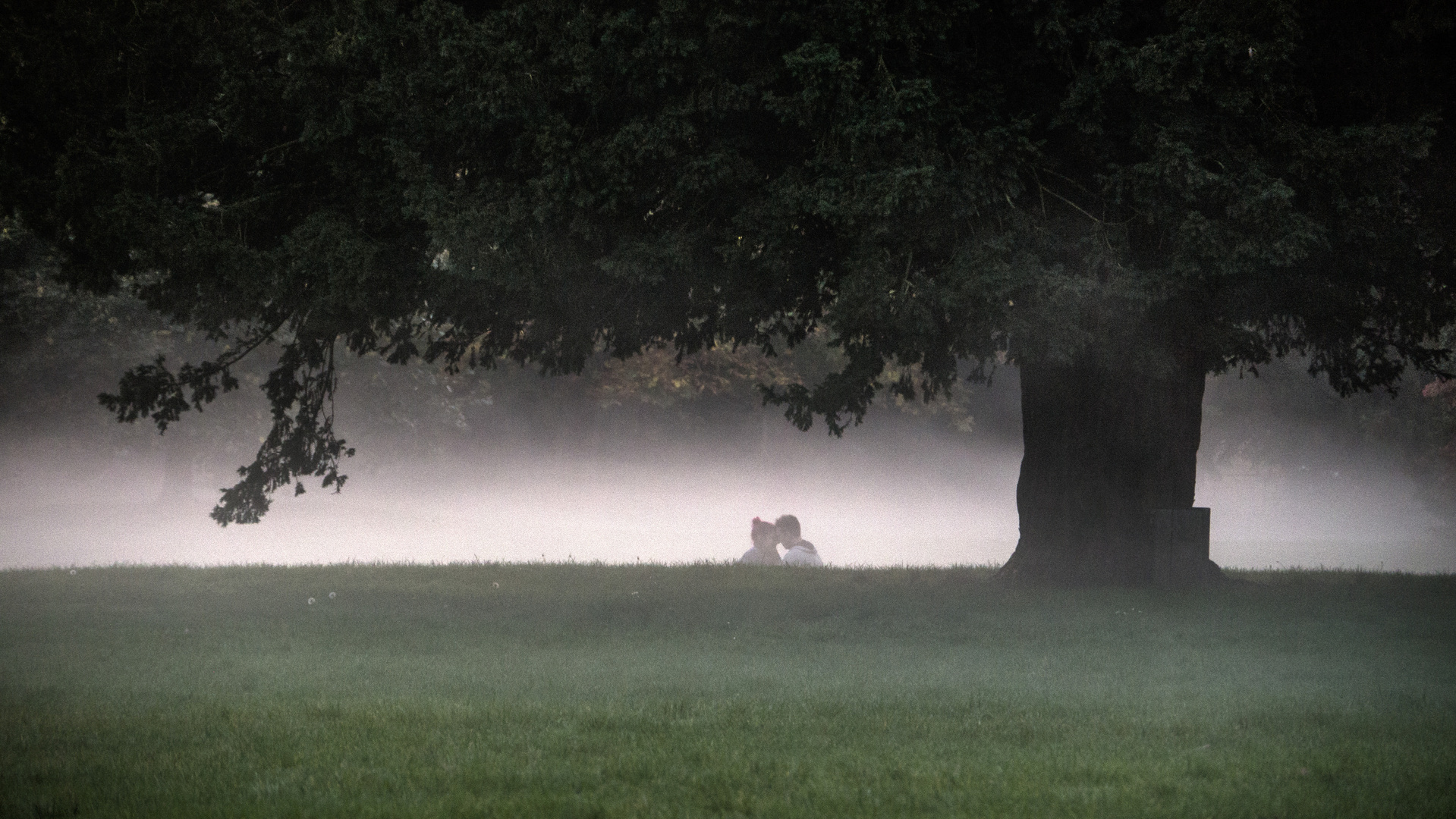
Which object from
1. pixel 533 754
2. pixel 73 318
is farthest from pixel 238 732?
pixel 73 318

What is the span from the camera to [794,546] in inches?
776

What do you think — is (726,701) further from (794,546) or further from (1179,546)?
(794,546)

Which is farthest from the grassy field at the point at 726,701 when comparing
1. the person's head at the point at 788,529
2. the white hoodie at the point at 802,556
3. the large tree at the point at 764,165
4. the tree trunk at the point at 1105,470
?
the person's head at the point at 788,529

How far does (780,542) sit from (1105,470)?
6.04 m

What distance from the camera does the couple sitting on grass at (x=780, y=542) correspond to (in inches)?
757

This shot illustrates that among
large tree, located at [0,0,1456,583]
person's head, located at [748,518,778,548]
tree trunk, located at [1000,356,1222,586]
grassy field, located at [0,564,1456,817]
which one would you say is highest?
large tree, located at [0,0,1456,583]

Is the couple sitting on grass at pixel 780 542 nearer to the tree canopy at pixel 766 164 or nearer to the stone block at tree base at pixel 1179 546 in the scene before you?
the stone block at tree base at pixel 1179 546

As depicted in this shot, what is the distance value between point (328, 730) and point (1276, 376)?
45.6 m

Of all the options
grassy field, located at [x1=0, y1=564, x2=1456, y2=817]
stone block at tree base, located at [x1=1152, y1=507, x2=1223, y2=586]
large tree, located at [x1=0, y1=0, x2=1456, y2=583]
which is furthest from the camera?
stone block at tree base, located at [x1=1152, y1=507, x2=1223, y2=586]

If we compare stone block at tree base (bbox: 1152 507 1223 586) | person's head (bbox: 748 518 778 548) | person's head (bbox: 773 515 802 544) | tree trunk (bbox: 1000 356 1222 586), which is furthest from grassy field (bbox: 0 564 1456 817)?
person's head (bbox: 773 515 802 544)

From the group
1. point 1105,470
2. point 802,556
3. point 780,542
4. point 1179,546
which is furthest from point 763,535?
point 1179,546

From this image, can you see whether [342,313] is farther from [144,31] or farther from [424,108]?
[144,31]

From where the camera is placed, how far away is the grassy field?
6.53 m

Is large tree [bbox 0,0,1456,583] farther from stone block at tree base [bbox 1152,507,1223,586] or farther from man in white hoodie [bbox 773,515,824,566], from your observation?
man in white hoodie [bbox 773,515,824,566]
